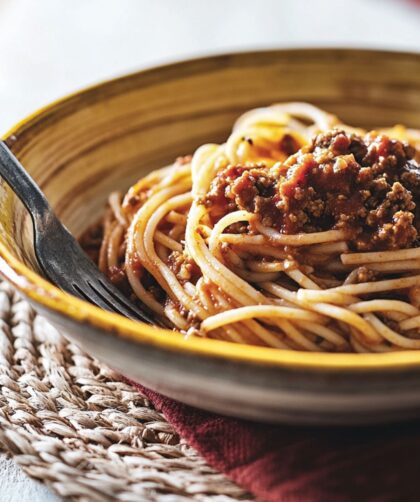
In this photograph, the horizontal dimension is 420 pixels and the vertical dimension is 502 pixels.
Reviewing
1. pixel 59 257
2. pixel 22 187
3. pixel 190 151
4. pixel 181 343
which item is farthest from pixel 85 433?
pixel 190 151

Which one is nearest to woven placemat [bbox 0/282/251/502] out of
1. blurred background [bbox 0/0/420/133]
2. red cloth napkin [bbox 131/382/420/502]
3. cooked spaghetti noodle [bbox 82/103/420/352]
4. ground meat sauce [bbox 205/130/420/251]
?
red cloth napkin [bbox 131/382/420/502]

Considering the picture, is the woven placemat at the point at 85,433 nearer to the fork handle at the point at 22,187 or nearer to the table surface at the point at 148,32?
the fork handle at the point at 22,187

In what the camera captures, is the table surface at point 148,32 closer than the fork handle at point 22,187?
No

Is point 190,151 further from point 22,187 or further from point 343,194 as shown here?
point 343,194

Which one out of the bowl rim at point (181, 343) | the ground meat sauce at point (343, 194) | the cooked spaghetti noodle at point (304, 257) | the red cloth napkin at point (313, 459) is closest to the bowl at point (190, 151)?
the bowl rim at point (181, 343)

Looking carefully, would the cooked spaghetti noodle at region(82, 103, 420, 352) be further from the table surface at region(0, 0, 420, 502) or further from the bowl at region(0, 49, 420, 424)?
the table surface at region(0, 0, 420, 502)
